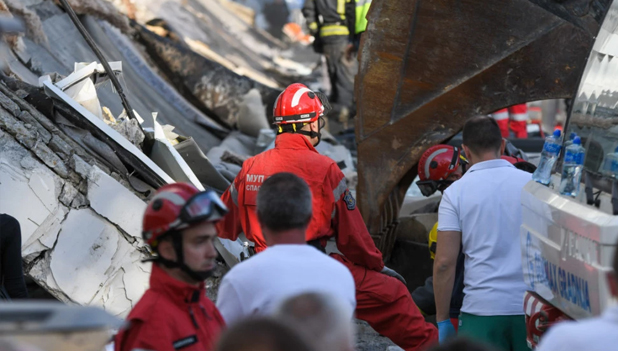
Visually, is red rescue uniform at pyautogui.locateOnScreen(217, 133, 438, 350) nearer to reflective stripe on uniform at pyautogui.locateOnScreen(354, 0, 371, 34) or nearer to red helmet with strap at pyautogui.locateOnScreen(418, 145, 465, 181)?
red helmet with strap at pyautogui.locateOnScreen(418, 145, 465, 181)

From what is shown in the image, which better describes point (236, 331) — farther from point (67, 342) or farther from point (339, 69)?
point (339, 69)

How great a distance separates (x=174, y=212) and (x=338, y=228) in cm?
200

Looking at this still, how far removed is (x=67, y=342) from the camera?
1817mm

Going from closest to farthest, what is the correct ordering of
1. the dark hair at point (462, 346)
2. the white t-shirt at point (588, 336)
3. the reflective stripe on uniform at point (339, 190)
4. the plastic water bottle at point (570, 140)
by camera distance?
the dark hair at point (462, 346)
the white t-shirt at point (588, 336)
the plastic water bottle at point (570, 140)
the reflective stripe on uniform at point (339, 190)

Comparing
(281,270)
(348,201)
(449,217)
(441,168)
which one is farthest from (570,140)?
(441,168)

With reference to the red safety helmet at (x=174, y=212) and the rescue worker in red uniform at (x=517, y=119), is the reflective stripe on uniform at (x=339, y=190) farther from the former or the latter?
the rescue worker in red uniform at (x=517, y=119)

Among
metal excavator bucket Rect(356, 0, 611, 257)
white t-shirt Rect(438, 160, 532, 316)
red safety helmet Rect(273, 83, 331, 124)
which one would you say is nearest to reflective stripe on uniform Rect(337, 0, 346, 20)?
metal excavator bucket Rect(356, 0, 611, 257)

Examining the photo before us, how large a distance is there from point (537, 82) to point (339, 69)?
578 centimetres

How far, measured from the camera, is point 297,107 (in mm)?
4719

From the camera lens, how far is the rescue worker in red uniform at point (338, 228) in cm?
433

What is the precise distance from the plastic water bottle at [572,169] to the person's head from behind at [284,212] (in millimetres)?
1067

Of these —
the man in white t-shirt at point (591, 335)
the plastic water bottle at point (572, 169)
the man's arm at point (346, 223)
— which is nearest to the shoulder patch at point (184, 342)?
the man in white t-shirt at point (591, 335)

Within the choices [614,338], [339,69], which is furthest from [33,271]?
[339,69]

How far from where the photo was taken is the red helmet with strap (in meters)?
5.26
